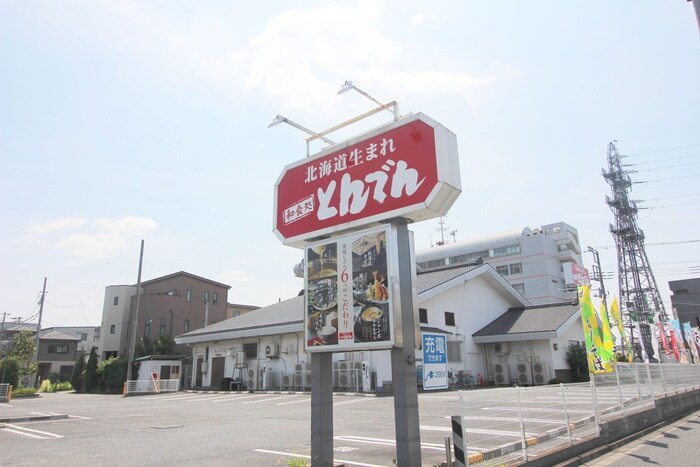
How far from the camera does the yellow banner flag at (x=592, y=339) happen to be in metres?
10.7

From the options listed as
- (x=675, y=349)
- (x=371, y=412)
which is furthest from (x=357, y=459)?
(x=675, y=349)

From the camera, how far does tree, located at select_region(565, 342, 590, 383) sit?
2481 centimetres

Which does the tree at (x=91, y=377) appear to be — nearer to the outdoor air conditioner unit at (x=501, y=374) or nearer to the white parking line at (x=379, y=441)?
the outdoor air conditioner unit at (x=501, y=374)

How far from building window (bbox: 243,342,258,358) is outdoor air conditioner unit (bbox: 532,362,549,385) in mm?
14955

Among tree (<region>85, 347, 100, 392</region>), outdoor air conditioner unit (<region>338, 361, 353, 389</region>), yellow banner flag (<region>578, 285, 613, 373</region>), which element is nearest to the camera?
yellow banner flag (<region>578, 285, 613, 373</region>)

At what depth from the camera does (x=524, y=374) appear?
2506 centimetres

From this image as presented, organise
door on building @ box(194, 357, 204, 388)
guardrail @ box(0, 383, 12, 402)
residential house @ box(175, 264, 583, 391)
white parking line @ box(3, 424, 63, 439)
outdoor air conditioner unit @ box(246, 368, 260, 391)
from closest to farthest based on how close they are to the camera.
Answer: white parking line @ box(3, 424, 63, 439) < residential house @ box(175, 264, 583, 391) < guardrail @ box(0, 383, 12, 402) < outdoor air conditioner unit @ box(246, 368, 260, 391) < door on building @ box(194, 357, 204, 388)

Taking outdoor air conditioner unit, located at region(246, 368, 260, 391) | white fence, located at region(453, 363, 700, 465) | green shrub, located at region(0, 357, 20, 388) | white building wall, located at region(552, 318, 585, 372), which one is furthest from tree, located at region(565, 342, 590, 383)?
green shrub, located at region(0, 357, 20, 388)

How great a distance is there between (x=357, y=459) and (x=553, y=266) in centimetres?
5930

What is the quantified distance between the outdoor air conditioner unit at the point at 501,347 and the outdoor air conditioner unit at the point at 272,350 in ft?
41.2

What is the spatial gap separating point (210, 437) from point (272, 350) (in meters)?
15.0

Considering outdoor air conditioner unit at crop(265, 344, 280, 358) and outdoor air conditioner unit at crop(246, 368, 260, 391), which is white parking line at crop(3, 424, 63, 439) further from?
outdoor air conditioner unit at crop(246, 368, 260, 391)

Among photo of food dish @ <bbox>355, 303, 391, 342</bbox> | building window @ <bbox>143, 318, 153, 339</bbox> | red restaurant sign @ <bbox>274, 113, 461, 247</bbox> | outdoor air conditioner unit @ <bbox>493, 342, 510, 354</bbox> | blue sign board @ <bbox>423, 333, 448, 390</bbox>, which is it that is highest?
building window @ <bbox>143, 318, 153, 339</bbox>

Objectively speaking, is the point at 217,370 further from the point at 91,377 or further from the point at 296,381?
the point at 91,377
